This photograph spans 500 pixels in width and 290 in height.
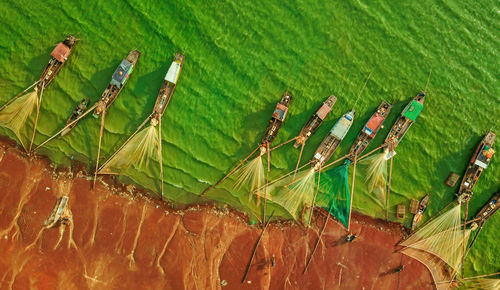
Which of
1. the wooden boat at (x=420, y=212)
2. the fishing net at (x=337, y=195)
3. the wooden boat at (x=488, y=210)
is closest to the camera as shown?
the fishing net at (x=337, y=195)

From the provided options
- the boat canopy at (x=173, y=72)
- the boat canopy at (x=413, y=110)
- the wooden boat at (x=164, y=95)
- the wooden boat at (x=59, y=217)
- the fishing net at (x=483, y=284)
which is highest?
the boat canopy at (x=413, y=110)

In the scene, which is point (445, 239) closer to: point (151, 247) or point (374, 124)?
point (374, 124)

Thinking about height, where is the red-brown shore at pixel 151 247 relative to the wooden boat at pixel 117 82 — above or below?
below

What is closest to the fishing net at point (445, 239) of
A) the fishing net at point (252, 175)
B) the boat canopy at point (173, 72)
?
the fishing net at point (252, 175)

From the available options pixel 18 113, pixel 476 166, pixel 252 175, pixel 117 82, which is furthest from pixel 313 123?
pixel 18 113

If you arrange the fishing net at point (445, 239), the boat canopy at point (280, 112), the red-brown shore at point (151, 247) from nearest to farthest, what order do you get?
the red-brown shore at point (151, 247) < the boat canopy at point (280, 112) < the fishing net at point (445, 239)

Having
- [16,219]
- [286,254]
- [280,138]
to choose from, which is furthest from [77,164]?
[286,254]

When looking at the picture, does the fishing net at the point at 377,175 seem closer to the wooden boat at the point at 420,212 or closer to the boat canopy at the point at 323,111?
the wooden boat at the point at 420,212

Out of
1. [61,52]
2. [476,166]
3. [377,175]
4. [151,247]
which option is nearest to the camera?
[61,52]
